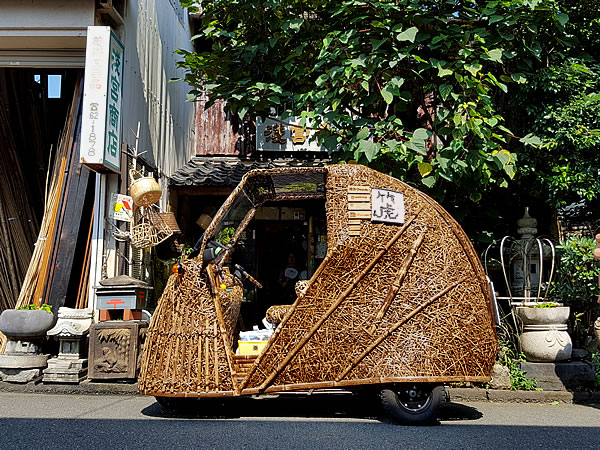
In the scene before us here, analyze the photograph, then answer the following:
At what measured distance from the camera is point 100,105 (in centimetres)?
675

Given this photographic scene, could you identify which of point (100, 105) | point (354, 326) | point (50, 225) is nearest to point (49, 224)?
point (50, 225)

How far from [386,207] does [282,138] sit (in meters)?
6.48

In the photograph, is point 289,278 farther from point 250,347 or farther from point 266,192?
point 250,347

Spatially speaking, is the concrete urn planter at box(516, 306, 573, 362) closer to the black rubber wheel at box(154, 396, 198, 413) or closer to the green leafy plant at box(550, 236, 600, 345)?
the green leafy plant at box(550, 236, 600, 345)

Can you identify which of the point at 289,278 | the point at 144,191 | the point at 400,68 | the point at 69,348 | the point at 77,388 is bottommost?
the point at 77,388

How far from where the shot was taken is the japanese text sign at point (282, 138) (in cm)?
1106

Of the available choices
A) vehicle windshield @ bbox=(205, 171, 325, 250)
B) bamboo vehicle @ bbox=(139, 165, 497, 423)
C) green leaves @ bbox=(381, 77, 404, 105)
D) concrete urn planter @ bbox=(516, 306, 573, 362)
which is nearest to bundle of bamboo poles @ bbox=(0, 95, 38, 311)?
vehicle windshield @ bbox=(205, 171, 325, 250)

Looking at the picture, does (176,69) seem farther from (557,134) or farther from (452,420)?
(452,420)

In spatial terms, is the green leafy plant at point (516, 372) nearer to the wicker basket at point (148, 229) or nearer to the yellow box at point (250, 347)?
the yellow box at point (250, 347)

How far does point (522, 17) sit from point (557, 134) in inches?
66.2

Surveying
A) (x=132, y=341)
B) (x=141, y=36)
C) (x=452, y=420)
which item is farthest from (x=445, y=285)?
(x=141, y=36)

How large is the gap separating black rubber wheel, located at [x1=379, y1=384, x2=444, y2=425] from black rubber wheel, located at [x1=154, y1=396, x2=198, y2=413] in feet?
6.03

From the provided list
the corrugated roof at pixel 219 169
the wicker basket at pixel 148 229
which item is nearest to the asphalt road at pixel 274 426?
the wicker basket at pixel 148 229

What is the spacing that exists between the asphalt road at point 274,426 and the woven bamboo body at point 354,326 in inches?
15.1
